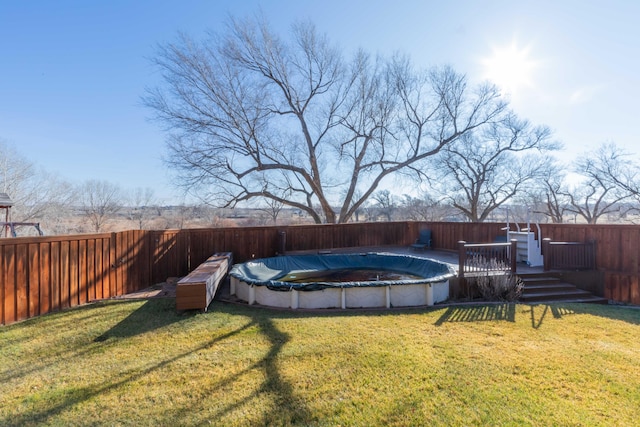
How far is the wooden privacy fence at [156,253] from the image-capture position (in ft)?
14.4

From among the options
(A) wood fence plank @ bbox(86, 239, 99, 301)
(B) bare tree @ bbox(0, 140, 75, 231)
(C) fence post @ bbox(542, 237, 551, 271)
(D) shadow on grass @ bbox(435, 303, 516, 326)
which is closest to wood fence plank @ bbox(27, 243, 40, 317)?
(A) wood fence plank @ bbox(86, 239, 99, 301)

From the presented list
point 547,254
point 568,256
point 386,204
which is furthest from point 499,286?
point 386,204

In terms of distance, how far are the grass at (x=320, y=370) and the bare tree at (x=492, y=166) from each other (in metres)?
14.5

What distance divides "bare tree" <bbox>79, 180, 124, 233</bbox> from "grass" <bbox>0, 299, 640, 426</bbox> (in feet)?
76.1

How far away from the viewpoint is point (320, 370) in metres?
2.82

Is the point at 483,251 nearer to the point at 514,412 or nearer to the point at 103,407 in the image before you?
the point at 514,412

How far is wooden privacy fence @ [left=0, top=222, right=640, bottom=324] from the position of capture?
4.40m

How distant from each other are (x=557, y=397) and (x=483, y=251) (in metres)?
4.90

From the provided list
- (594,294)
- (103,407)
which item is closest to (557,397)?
(103,407)

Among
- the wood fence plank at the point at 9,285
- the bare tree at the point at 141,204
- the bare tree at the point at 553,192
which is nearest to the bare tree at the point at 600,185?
the bare tree at the point at 553,192

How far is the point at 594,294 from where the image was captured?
251 inches

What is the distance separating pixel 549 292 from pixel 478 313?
7.97 feet

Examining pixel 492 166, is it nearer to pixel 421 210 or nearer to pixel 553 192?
pixel 553 192

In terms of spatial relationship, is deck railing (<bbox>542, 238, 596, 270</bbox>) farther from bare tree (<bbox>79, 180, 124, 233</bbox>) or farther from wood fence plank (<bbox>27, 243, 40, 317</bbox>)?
bare tree (<bbox>79, 180, 124, 233</bbox>)
